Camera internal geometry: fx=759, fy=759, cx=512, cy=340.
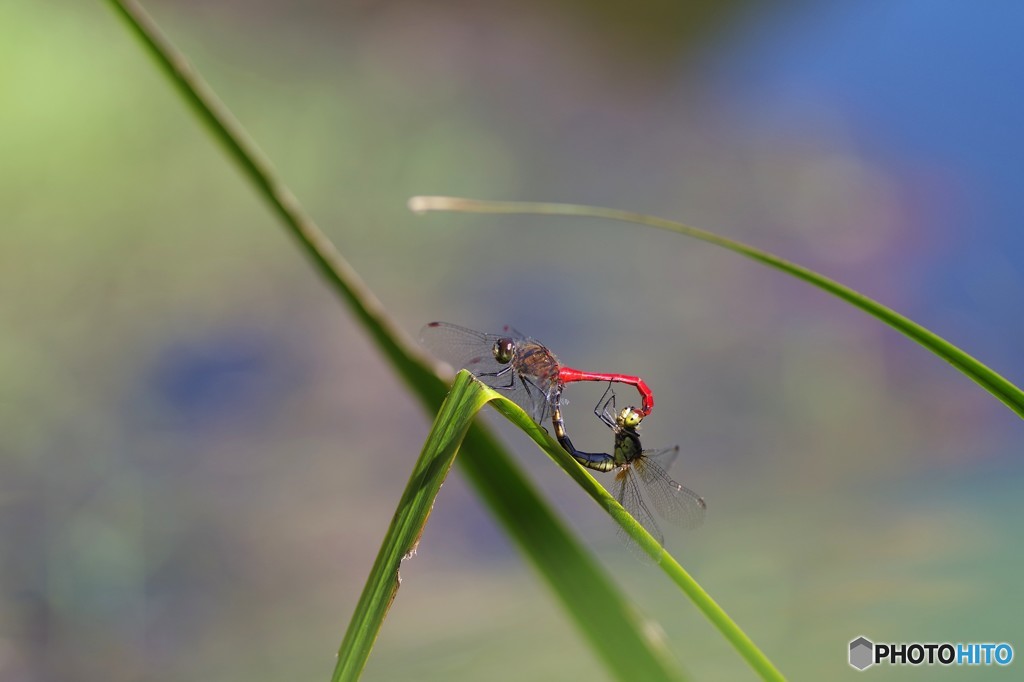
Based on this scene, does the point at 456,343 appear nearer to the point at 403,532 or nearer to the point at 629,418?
the point at 629,418

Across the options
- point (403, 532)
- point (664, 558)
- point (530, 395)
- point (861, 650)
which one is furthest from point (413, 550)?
point (861, 650)

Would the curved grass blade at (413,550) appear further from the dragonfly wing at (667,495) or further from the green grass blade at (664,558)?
the dragonfly wing at (667,495)

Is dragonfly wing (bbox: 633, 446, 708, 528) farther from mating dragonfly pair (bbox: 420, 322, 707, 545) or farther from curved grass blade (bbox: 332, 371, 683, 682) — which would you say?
curved grass blade (bbox: 332, 371, 683, 682)

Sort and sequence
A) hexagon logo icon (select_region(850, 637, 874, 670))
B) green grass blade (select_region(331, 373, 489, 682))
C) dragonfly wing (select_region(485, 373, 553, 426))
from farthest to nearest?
1. hexagon logo icon (select_region(850, 637, 874, 670))
2. dragonfly wing (select_region(485, 373, 553, 426))
3. green grass blade (select_region(331, 373, 489, 682))

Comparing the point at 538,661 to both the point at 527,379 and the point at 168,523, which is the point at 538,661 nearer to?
the point at 168,523

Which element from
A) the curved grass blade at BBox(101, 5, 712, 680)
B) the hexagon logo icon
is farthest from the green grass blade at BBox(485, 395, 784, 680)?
the hexagon logo icon

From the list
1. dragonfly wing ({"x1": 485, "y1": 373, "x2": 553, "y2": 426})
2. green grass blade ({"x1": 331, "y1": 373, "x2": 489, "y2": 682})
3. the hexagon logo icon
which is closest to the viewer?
green grass blade ({"x1": 331, "y1": 373, "x2": 489, "y2": 682})
